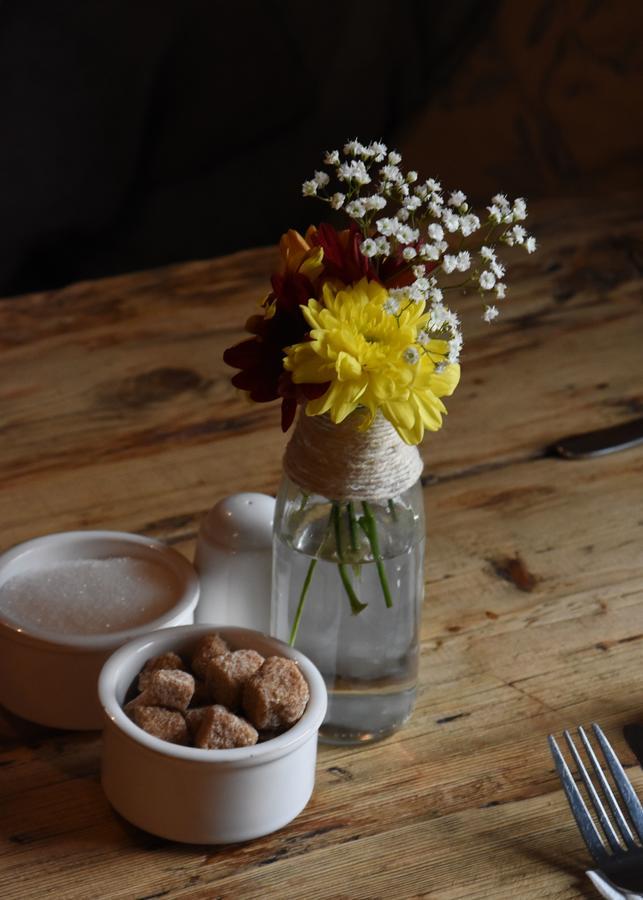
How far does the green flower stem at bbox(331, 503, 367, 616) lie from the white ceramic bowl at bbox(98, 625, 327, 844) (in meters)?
0.07

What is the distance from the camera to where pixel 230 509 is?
925mm

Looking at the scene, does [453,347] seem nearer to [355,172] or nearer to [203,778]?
[355,172]

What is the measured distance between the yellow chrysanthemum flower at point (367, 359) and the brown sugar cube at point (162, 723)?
0.21 metres

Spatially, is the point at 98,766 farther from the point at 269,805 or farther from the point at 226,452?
the point at 226,452

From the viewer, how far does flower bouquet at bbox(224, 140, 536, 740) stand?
73 cm

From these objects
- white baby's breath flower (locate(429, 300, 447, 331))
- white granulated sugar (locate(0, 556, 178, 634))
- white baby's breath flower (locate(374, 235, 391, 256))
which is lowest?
white granulated sugar (locate(0, 556, 178, 634))

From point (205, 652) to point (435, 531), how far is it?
1.21ft

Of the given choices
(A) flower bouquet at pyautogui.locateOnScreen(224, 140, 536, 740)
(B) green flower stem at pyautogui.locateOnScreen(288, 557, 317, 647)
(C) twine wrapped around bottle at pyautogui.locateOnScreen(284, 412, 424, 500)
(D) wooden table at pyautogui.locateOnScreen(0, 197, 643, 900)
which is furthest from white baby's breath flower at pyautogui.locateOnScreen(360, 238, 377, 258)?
(D) wooden table at pyautogui.locateOnScreen(0, 197, 643, 900)

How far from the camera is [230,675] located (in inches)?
30.7

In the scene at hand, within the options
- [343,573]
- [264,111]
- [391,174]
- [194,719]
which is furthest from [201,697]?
[264,111]

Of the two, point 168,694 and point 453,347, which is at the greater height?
point 453,347

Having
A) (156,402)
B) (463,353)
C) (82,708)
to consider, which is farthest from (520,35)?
(82,708)

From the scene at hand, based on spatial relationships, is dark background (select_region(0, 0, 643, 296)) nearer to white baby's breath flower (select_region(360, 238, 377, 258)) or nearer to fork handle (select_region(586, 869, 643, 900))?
white baby's breath flower (select_region(360, 238, 377, 258))

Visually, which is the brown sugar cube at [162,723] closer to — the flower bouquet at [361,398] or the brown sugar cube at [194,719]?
the brown sugar cube at [194,719]
